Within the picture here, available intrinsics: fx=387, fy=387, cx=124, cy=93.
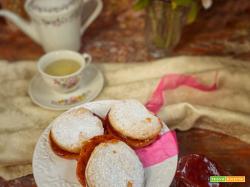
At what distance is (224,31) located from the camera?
101cm

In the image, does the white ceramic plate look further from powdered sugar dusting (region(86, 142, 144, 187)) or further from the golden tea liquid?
the golden tea liquid

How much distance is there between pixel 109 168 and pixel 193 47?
1.64 ft

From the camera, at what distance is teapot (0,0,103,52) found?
87 cm

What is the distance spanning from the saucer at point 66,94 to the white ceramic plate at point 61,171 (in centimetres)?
19

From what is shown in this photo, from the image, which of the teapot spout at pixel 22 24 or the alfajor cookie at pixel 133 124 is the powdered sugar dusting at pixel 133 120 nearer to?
the alfajor cookie at pixel 133 124

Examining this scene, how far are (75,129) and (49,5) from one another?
35 cm

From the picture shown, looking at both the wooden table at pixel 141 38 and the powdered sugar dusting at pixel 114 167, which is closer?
the powdered sugar dusting at pixel 114 167

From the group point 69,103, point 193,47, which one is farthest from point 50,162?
point 193,47

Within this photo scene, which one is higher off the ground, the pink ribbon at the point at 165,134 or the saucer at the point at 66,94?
the pink ribbon at the point at 165,134

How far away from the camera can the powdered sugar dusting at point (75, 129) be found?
627 mm

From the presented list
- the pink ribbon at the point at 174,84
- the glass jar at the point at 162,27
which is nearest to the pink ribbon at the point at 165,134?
the pink ribbon at the point at 174,84

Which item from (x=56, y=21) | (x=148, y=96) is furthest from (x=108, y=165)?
(x=56, y=21)

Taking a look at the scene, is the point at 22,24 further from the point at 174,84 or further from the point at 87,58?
the point at 174,84

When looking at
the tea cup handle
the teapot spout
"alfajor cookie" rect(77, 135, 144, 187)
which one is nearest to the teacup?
the tea cup handle
